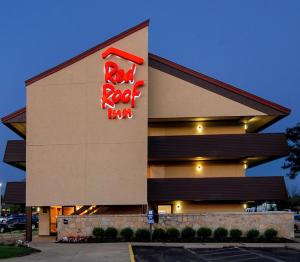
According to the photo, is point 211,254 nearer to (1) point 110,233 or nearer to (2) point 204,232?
(2) point 204,232

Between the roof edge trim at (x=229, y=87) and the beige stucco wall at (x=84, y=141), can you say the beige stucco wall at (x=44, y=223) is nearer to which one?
the beige stucco wall at (x=84, y=141)

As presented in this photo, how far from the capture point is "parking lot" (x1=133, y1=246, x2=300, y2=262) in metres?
21.4

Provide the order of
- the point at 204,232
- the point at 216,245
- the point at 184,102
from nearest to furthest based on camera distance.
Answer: the point at 216,245 → the point at 204,232 → the point at 184,102

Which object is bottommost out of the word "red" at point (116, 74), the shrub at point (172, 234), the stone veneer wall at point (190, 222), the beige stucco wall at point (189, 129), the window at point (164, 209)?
the shrub at point (172, 234)

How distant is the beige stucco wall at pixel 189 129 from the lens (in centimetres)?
3872

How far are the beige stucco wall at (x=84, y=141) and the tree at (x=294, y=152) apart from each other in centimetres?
1766

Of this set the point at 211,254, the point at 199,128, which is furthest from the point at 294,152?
the point at 211,254

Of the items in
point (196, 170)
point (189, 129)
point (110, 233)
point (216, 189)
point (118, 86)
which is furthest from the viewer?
point (189, 129)

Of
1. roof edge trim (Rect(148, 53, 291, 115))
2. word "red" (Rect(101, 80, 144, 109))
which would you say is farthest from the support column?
roof edge trim (Rect(148, 53, 291, 115))


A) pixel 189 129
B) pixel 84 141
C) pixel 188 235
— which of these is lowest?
pixel 188 235

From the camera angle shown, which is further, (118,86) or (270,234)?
(118,86)

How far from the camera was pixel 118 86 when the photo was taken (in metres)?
35.1

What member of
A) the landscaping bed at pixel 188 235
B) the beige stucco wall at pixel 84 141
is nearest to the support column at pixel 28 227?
the beige stucco wall at pixel 84 141

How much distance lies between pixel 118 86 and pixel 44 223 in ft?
41.5
